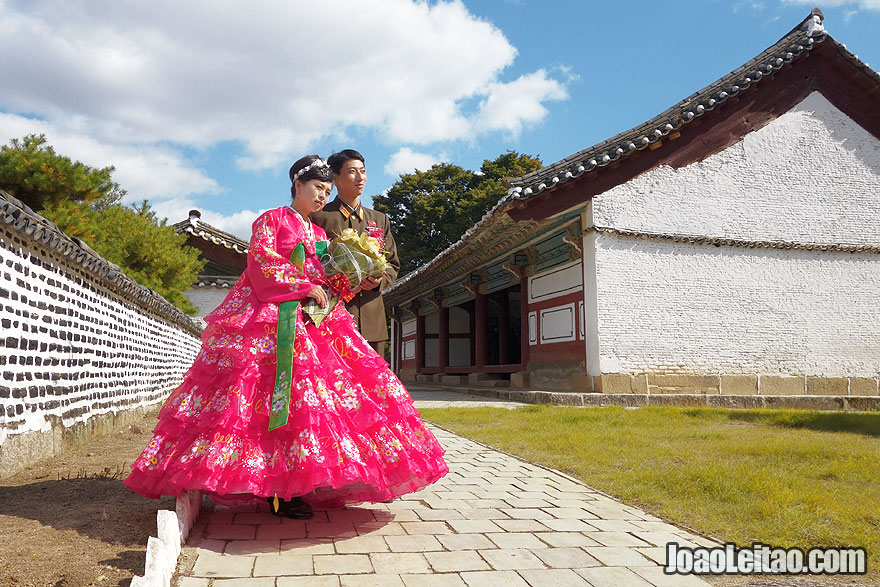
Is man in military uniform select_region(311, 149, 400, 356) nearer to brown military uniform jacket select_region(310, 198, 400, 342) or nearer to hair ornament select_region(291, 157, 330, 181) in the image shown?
brown military uniform jacket select_region(310, 198, 400, 342)

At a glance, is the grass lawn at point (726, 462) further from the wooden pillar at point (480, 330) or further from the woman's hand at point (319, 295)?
the wooden pillar at point (480, 330)

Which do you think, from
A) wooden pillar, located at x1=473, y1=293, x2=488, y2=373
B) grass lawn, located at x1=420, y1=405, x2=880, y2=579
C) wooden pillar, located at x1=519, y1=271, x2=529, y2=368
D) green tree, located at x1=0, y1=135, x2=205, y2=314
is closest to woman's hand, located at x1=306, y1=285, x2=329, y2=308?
grass lawn, located at x1=420, y1=405, x2=880, y2=579

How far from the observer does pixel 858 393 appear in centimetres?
1138

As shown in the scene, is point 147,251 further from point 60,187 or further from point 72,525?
point 72,525

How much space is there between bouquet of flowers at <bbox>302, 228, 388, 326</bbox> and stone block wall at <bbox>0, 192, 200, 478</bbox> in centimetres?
197

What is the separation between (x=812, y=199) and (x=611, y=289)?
4.54m

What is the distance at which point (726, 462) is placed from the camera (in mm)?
4723

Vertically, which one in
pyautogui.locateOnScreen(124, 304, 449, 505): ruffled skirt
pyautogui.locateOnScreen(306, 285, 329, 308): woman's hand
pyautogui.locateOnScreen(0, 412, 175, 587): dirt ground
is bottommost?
pyautogui.locateOnScreen(0, 412, 175, 587): dirt ground

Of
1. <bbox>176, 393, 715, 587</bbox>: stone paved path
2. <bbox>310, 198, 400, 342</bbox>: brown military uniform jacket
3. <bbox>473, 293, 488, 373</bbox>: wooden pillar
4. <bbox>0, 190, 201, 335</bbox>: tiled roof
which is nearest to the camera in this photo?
<bbox>176, 393, 715, 587</bbox>: stone paved path

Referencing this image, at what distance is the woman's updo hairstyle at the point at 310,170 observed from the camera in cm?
324

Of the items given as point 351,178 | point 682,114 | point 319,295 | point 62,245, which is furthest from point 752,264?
point 62,245

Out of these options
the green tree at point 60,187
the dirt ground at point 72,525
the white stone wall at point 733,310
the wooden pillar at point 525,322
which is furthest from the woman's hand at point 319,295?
the wooden pillar at point 525,322

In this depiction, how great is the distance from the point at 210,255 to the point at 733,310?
1416cm

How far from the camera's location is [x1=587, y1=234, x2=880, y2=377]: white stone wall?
34.4 feet
